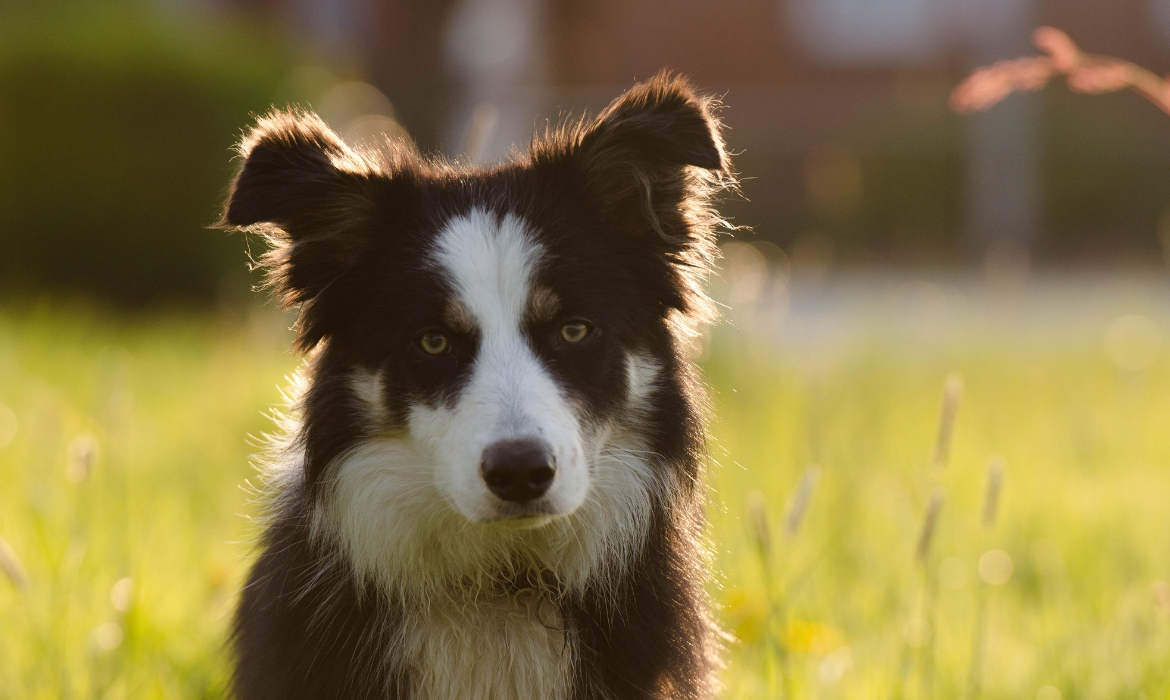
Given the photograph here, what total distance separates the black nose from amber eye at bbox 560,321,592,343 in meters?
0.44

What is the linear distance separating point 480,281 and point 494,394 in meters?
0.34

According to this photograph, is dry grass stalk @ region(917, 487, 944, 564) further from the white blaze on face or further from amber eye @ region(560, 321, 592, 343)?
amber eye @ region(560, 321, 592, 343)

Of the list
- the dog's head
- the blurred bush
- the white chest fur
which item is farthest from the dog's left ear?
the blurred bush

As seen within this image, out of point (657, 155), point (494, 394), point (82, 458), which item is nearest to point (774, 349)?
point (657, 155)

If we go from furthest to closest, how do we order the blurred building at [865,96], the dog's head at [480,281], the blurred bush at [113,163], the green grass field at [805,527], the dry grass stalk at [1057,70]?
A: the blurred building at [865,96], the blurred bush at [113,163], the green grass field at [805,527], the dog's head at [480,281], the dry grass stalk at [1057,70]

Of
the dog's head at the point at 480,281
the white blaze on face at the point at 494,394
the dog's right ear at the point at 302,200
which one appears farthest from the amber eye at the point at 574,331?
the dog's right ear at the point at 302,200

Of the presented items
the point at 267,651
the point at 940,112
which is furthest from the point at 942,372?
the point at 940,112

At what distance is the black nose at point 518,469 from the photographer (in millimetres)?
2375

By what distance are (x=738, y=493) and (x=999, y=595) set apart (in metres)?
1.15

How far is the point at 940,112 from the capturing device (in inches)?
744

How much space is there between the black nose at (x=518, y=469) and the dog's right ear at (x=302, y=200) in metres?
0.79

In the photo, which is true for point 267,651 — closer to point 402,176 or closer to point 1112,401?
point 402,176

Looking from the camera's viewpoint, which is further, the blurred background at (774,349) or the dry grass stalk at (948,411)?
the blurred background at (774,349)

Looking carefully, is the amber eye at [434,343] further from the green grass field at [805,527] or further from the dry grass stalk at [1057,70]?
the dry grass stalk at [1057,70]
